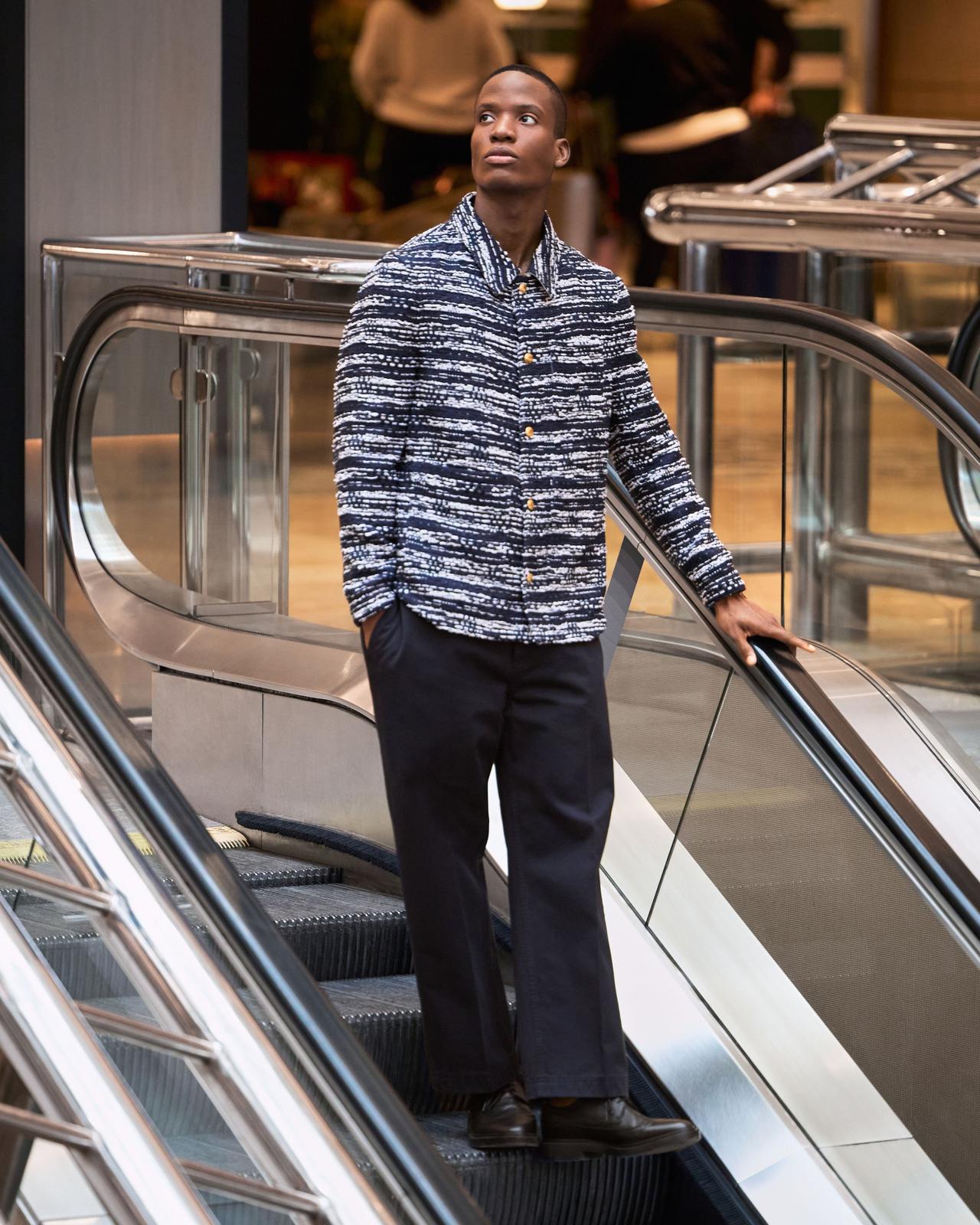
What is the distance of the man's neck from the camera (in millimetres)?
2729

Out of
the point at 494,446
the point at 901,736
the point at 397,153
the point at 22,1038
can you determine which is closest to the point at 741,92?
the point at 397,153

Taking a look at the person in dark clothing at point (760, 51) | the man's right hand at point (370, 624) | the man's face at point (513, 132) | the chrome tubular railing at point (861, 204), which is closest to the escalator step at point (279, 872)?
the man's right hand at point (370, 624)

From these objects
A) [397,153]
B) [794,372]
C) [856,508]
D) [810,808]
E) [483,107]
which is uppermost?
[397,153]

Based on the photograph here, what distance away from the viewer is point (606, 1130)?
2.89m

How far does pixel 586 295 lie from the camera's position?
2822mm

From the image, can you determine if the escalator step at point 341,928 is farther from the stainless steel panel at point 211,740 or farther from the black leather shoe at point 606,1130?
the black leather shoe at point 606,1130

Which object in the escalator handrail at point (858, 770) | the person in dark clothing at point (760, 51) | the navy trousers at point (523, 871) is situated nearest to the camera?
the navy trousers at point (523, 871)

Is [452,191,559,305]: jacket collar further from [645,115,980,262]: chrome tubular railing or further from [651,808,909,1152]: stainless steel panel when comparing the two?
[645,115,980,262]: chrome tubular railing

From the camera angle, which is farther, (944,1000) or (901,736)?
(901,736)

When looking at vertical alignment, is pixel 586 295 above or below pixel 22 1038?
above

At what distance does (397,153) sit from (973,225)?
9.36 m

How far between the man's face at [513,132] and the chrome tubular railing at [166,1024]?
38.1 inches

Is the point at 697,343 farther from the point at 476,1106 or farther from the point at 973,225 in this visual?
the point at 476,1106

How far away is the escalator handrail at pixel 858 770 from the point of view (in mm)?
2938
